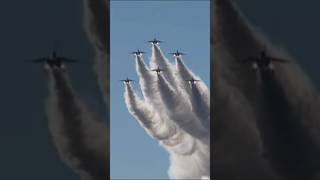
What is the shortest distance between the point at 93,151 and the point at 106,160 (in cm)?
91

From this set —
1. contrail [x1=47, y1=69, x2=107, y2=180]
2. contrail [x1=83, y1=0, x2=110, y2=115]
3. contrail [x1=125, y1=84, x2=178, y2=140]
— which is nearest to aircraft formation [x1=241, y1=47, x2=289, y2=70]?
contrail [x1=83, y1=0, x2=110, y2=115]

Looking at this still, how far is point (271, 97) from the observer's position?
58.8 meters

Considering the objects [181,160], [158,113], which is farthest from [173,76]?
[181,160]

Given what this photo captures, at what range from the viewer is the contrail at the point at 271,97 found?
58.0 meters

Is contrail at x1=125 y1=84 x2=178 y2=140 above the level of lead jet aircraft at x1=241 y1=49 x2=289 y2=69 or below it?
below

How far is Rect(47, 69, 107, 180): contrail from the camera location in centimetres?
5784

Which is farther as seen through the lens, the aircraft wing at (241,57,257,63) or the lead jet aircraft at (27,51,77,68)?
the aircraft wing at (241,57,257,63)

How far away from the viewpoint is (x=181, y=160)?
8500cm

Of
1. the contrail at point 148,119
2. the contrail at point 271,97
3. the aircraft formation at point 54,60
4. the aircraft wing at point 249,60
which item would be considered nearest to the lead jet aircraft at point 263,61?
the aircraft wing at point 249,60

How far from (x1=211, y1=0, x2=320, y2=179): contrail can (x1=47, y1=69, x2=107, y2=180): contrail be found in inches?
289

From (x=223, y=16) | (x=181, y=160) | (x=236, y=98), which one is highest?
(x=223, y=16)

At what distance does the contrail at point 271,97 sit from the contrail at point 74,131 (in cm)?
734

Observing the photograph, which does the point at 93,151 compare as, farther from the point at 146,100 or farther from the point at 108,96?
the point at 146,100

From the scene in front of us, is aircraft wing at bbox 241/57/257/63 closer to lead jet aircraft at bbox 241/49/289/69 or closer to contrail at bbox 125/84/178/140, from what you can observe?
lead jet aircraft at bbox 241/49/289/69
